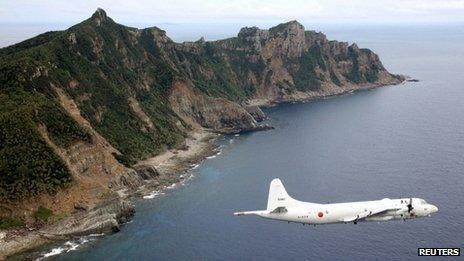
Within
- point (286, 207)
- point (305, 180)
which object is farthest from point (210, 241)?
point (305, 180)

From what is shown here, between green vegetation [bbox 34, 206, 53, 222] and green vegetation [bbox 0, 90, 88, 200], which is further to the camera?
green vegetation [bbox 0, 90, 88, 200]

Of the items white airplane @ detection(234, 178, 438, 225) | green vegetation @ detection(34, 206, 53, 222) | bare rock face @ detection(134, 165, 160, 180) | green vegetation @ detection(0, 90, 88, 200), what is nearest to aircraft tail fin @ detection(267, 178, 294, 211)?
white airplane @ detection(234, 178, 438, 225)

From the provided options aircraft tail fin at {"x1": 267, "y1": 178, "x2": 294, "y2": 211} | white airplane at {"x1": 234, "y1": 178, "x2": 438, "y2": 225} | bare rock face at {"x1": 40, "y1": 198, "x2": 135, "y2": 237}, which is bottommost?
bare rock face at {"x1": 40, "y1": 198, "x2": 135, "y2": 237}

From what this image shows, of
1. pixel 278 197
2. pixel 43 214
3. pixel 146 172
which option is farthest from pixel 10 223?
pixel 278 197

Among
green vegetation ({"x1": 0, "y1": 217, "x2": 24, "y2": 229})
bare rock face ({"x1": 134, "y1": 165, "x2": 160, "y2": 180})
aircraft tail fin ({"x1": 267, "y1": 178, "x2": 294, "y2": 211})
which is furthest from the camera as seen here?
bare rock face ({"x1": 134, "y1": 165, "x2": 160, "y2": 180})

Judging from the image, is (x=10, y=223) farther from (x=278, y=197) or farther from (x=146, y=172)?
(x=278, y=197)

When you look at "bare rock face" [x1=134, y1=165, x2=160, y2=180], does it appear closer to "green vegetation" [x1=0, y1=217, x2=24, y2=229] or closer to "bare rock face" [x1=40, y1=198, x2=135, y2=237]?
"bare rock face" [x1=40, y1=198, x2=135, y2=237]
